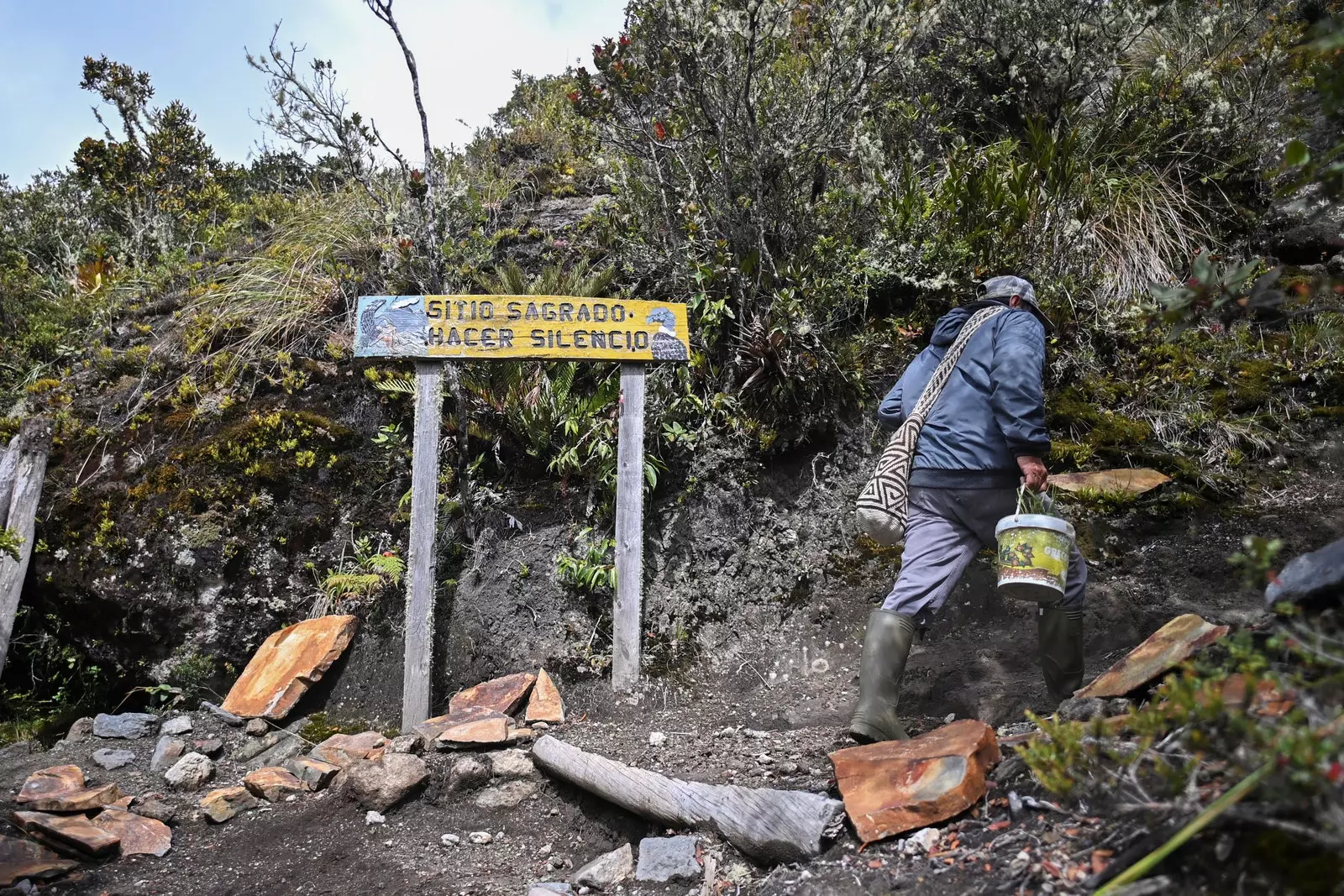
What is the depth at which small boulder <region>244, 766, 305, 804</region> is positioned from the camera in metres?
4.45

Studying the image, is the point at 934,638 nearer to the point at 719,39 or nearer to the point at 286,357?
the point at 719,39

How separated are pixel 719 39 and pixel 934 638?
13.9 ft

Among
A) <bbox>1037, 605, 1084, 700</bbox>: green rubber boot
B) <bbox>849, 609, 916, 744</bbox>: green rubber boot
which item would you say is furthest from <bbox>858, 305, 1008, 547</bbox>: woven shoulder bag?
<bbox>1037, 605, 1084, 700</bbox>: green rubber boot

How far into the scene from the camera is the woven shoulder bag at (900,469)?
3850mm

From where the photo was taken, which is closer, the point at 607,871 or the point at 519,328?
the point at 607,871

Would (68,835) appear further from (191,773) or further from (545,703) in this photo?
(545,703)

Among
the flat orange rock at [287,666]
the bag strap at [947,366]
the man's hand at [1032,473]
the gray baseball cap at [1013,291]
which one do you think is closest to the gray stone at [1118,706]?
the man's hand at [1032,473]

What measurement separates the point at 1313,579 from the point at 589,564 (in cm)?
402

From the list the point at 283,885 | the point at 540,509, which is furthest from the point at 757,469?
the point at 283,885

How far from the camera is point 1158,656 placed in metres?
3.15

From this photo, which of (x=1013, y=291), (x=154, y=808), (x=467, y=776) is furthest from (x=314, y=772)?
(x=1013, y=291)

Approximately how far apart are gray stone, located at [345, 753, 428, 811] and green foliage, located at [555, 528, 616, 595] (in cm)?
157

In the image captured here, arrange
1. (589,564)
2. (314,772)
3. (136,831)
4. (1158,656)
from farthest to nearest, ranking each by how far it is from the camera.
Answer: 1. (589,564)
2. (314,772)
3. (136,831)
4. (1158,656)

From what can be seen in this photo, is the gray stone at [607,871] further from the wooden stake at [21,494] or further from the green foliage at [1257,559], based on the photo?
the wooden stake at [21,494]
